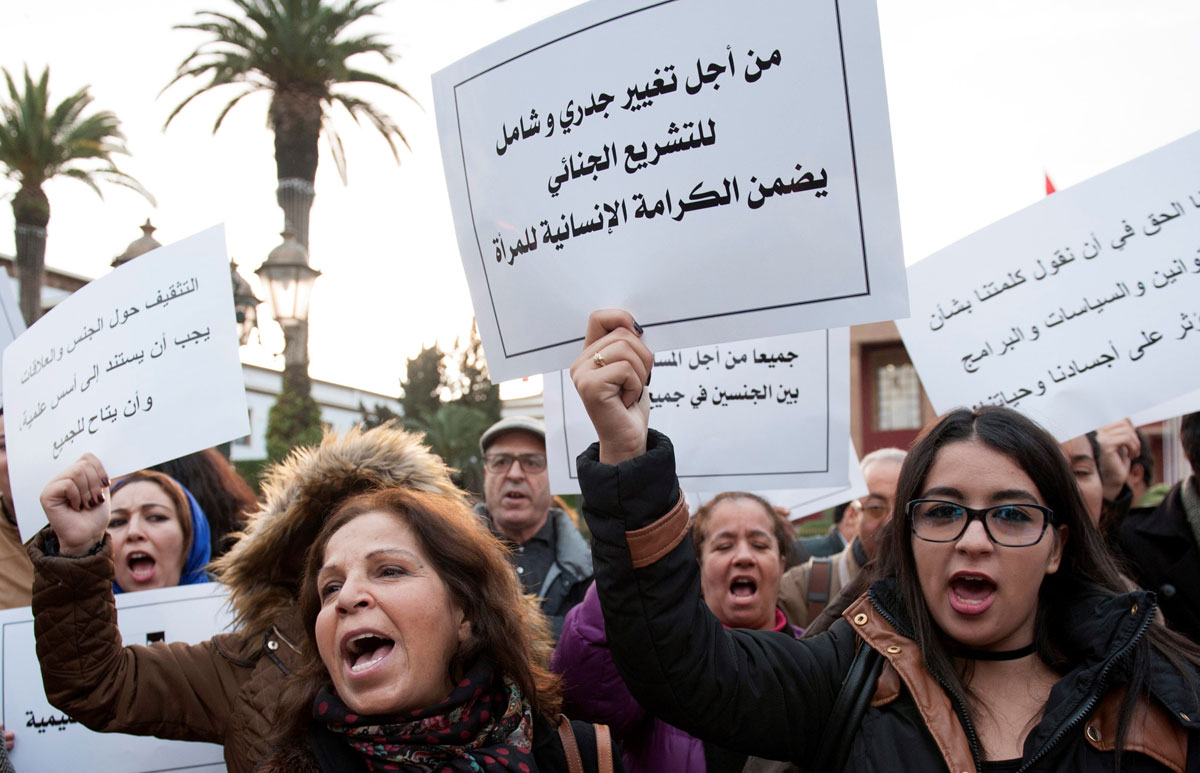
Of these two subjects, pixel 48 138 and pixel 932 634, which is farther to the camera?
pixel 48 138

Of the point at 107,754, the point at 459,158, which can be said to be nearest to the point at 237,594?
the point at 107,754

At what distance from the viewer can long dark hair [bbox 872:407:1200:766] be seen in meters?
2.00

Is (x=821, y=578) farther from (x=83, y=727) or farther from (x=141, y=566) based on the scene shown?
(x=83, y=727)

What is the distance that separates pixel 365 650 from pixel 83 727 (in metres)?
1.28

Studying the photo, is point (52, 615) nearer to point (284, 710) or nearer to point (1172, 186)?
point (284, 710)

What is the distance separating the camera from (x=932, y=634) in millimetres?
1986

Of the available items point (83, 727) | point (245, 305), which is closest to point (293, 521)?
point (83, 727)

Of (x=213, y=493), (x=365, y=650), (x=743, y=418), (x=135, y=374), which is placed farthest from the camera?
(x=213, y=493)

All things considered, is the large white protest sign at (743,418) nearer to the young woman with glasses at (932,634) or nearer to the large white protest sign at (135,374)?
the young woman with glasses at (932,634)

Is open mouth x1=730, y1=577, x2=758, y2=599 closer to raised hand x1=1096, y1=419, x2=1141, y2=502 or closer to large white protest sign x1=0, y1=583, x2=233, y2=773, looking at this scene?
raised hand x1=1096, y1=419, x2=1141, y2=502

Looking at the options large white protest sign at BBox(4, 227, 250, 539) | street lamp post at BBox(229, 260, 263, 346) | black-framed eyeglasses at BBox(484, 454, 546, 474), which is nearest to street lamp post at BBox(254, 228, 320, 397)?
street lamp post at BBox(229, 260, 263, 346)

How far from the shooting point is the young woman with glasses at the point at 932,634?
175 cm

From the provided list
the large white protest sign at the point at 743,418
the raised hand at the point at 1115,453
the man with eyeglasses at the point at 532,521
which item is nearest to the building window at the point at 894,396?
the raised hand at the point at 1115,453

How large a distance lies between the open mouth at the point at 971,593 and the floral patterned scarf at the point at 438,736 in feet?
3.05
